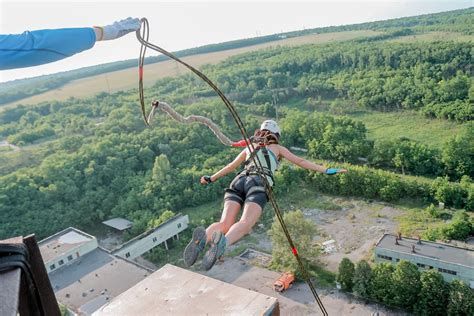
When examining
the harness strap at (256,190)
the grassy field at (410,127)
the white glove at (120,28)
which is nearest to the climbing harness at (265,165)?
the harness strap at (256,190)

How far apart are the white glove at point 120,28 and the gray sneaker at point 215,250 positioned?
276 centimetres

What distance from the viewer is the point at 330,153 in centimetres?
2927

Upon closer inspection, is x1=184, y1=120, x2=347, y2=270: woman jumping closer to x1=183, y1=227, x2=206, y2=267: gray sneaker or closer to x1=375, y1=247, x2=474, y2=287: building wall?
x1=183, y1=227, x2=206, y2=267: gray sneaker

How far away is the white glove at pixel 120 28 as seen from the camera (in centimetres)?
351

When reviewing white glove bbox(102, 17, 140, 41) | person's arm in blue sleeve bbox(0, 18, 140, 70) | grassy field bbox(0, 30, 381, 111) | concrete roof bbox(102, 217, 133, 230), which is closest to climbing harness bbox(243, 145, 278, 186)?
white glove bbox(102, 17, 140, 41)

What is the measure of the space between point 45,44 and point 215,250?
314cm

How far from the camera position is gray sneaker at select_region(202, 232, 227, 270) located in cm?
517

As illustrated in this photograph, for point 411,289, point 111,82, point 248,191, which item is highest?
point 248,191

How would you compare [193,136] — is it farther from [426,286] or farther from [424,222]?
[426,286]

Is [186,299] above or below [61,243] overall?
above

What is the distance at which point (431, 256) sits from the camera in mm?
15688

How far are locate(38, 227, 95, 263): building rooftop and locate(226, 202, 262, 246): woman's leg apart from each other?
47.5ft

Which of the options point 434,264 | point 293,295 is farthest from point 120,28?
point 434,264

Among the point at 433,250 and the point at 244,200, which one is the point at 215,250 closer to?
the point at 244,200
